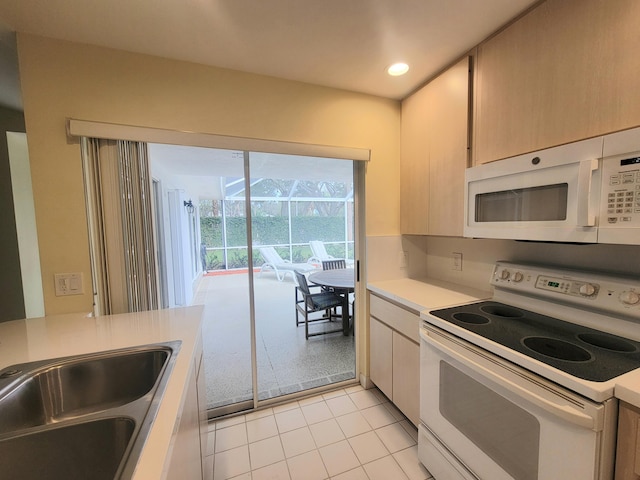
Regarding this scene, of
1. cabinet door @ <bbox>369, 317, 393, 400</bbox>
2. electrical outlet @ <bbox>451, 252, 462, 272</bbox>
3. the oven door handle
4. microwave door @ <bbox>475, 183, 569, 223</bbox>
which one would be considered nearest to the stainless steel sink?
the oven door handle

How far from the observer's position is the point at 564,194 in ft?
3.74

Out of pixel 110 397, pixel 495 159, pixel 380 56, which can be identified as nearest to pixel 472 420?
pixel 495 159

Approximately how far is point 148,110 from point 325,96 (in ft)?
3.81

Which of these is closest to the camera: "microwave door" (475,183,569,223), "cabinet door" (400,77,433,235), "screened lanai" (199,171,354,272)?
"microwave door" (475,183,569,223)

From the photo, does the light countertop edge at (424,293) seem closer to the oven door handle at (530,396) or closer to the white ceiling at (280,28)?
the oven door handle at (530,396)

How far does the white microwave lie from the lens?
96 cm

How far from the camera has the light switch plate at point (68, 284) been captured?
1507mm

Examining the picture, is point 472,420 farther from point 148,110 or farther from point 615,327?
point 148,110

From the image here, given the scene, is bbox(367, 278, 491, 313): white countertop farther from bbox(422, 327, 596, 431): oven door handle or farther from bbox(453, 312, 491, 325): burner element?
bbox(422, 327, 596, 431): oven door handle

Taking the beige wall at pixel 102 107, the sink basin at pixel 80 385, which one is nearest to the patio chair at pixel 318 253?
the beige wall at pixel 102 107

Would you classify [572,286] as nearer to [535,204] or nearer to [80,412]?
Answer: [535,204]

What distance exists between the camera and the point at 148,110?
5.24 ft

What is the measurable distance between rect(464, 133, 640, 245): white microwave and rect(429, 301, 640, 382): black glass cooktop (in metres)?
0.41

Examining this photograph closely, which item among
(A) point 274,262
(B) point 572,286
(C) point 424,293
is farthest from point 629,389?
(A) point 274,262
